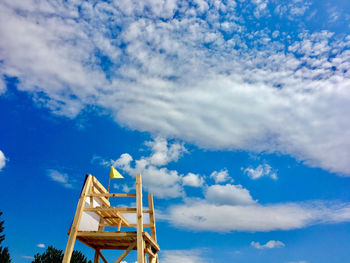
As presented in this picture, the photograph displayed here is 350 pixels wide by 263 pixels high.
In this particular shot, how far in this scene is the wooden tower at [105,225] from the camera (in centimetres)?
981

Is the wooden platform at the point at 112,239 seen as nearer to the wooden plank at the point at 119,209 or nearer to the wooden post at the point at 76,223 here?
the wooden post at the point at 76,223

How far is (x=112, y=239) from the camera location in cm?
1053

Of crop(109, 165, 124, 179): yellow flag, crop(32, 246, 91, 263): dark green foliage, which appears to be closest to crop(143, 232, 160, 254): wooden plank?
crop(109, 165, 124, 179): yellow flag

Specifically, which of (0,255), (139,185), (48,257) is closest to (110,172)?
(139,185)

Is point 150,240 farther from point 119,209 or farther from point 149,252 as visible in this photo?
point 119,209

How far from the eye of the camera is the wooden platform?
32.7 ft

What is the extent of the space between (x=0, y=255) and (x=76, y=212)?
2355cm

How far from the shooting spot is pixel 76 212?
10008 millimetres

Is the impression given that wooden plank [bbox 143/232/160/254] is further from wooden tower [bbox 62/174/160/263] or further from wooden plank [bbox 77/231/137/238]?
wooden plank [bbox 77/231/137/238]

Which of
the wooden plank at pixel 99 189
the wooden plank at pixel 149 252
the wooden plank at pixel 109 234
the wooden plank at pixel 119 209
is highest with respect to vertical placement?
the wooden plank at pixel 99 189

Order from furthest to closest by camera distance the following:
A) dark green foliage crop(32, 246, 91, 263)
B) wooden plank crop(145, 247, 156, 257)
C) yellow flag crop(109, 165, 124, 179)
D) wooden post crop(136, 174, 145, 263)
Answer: dark green foliage crop(32, 246, 91, 263) < yellow flag crop(109, 165, 124, 179) < wooden plank crop(145, 247, 156, 257) < wooden post crop(136, 174, 145, 263)

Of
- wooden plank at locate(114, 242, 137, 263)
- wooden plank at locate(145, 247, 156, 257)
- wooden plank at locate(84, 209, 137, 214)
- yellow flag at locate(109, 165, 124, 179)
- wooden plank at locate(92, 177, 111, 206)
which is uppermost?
yellow flag at locate(109, 165, 124, 179)

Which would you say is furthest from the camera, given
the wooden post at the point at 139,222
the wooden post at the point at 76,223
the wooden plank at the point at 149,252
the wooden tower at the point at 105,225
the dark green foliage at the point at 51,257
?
the dark green foliage at the point at 51,257

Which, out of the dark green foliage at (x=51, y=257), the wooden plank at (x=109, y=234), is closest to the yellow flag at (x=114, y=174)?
the wooden plank at (x=109, y=234)
